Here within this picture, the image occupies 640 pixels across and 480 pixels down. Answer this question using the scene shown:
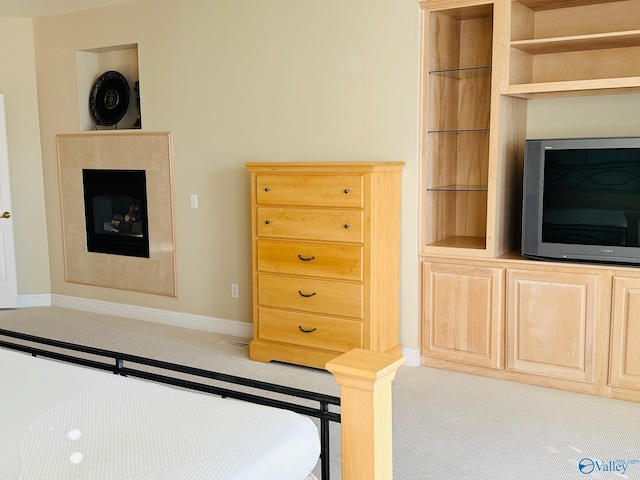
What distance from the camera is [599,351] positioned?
12.3ft

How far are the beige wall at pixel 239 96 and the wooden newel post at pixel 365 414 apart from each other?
2.60 meters

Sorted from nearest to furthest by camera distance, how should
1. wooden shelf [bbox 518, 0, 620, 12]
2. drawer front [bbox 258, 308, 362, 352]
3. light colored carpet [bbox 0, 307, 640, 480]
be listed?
light colored carpet [bbox 0, 307, 640, 480] < wooden shelf [bbox 518, 0, 620, 12] < drawer front [bbox 258, 308, 362, 352]

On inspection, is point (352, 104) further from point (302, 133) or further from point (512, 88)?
point (512, 88)

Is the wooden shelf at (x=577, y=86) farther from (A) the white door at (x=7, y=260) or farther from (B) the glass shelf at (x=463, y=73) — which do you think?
(A) the white door at (x=7, y=260)

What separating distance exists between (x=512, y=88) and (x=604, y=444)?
198 cm

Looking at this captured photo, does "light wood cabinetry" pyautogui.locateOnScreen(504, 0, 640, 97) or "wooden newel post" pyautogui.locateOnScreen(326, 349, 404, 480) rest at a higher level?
"light wood cabinetry" pyautogui.locateOnScreen(504, 0, 640, 97)

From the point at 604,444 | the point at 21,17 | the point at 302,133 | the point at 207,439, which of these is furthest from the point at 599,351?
the point at 21,17


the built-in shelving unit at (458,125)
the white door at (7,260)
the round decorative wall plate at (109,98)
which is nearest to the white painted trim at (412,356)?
the built-in shelving unit at (458,125)

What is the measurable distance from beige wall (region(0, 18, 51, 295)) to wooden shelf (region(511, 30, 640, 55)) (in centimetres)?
429

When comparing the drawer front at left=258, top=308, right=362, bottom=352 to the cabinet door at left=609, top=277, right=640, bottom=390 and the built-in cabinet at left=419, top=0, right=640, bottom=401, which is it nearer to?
the built-in cabinet at left=419, top=0, right=640, bottom=401

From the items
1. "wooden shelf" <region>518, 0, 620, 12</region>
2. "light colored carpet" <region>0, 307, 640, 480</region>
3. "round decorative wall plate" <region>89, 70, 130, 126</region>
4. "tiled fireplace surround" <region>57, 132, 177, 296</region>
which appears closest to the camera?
"light colored carpet" <region>0, 307, 640, 480</region>

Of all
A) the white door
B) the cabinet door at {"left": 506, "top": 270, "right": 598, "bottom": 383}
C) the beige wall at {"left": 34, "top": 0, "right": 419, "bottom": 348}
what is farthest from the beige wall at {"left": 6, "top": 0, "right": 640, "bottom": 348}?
the cabinet door at {"left": 506, "top": 270, "right": 598, "bottom": 383}

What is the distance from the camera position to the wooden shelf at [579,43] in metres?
3.61

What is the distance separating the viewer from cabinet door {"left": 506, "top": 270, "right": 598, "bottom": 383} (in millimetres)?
3760
